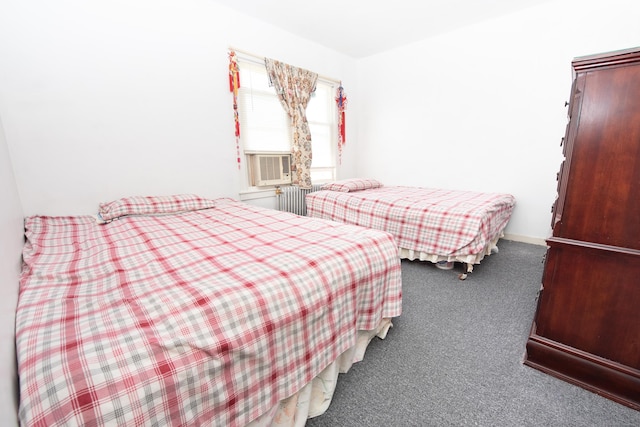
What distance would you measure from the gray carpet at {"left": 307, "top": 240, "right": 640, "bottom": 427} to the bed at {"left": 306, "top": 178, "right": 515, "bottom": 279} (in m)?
0.44

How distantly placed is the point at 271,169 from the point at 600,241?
2748mm

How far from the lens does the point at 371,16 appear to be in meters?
2.86

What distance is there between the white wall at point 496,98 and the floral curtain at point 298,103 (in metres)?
1.26

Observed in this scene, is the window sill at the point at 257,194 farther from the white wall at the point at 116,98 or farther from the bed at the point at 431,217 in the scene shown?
the bed at the point at 431,217

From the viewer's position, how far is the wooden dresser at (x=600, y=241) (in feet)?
3.37

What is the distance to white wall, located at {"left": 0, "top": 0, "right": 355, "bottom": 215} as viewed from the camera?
5.94ft

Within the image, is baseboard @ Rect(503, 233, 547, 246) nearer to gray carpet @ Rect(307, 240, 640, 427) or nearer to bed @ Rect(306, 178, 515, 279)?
bed @ Rect(306, 178, 515, 279)

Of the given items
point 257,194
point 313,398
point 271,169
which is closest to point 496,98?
point 271,169

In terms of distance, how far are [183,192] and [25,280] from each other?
5.33 feet

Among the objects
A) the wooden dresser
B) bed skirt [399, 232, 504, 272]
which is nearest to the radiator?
bed skirt [399, 232, 504, 272]

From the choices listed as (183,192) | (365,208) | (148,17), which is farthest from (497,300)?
(148,17)

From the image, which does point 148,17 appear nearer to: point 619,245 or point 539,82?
point 619,245

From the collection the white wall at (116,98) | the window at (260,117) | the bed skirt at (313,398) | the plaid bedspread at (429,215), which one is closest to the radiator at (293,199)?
the plaid bedspread at (429,215)

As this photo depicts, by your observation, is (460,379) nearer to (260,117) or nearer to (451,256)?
(451,256)
